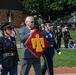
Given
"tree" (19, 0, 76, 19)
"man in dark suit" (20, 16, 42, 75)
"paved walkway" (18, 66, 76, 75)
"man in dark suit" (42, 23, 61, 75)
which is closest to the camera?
"man in dark suit" (20, 16, 42, 75)

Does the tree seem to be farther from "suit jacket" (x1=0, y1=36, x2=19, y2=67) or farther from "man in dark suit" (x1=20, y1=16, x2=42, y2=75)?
"suit jacket" (x1=0, y1=36, x2=19, y2=67)

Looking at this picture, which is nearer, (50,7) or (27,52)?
(27,52)

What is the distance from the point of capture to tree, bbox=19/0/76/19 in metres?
66.2

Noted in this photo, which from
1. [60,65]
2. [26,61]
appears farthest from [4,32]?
[60,65]

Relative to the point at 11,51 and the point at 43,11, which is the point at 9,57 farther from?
the point at 43,11

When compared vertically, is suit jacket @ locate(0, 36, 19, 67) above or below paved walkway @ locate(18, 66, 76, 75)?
above

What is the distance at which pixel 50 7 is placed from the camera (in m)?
66.8

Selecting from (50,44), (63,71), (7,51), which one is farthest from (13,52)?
(63,71)

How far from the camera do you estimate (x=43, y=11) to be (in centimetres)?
6825

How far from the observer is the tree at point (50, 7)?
66250mm

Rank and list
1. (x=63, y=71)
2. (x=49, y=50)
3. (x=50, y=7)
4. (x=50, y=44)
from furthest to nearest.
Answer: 1. (x=50, y=7)
2. (x=63, y=71)
3. (x=50, y=44)
4. (x=49, y=50)

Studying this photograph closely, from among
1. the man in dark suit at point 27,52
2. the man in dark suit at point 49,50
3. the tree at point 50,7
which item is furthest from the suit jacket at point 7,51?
the tree at point 50,7

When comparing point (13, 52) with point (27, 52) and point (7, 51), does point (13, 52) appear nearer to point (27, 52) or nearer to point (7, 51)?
point (7, 51)

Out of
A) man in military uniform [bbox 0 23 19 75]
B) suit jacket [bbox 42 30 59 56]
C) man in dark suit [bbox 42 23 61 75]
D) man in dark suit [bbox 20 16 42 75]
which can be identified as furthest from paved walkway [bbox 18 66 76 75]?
man in military uniform [bbox 0 23 19 75]
